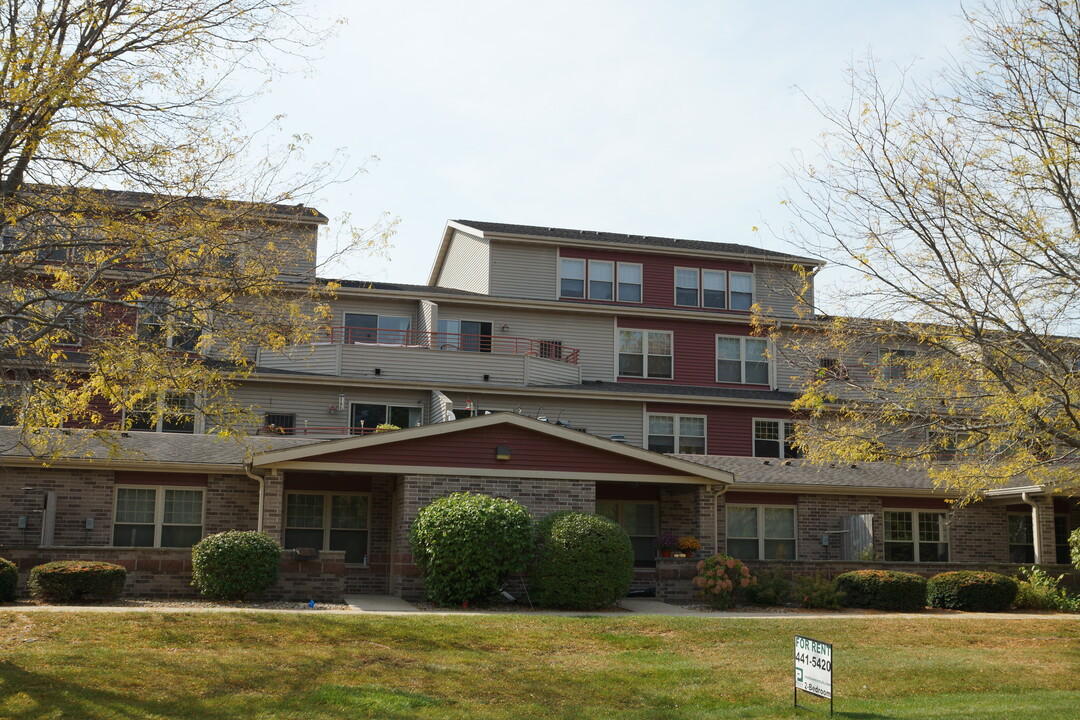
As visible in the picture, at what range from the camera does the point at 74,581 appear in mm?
18000

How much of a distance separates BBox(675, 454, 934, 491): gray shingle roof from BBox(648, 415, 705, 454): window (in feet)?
12.4

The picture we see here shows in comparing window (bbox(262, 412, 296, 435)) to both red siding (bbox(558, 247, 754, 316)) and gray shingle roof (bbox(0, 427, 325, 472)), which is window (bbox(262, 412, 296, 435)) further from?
red siding (bbox(558, 247, 754, 316))

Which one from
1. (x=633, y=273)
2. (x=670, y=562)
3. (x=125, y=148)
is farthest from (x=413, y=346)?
(x=125, y=148)

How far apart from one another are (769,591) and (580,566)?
4564 mm

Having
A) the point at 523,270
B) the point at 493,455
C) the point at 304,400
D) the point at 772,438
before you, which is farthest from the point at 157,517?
the point at 772,438

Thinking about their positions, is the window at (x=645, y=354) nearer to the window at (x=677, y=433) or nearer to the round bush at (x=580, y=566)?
the window at (x=677, y=433)

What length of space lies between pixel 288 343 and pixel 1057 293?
36.4 feet

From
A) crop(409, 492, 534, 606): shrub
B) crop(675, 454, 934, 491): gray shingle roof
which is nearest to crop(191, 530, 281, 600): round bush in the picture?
crop(409, 492, 534, 606): shrub

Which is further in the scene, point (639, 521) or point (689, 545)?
point (639, 521)

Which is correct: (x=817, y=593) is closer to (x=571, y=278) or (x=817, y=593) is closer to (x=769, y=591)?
(x=769, y=591)

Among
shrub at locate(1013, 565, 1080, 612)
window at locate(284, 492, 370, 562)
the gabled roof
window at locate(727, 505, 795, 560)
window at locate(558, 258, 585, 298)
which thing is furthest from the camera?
window at locate(558, 258, 585, 298)

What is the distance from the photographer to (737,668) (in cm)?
1435

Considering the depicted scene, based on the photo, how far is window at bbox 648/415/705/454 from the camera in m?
33.1

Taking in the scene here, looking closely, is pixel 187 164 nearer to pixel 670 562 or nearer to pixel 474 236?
pixel 670 562
